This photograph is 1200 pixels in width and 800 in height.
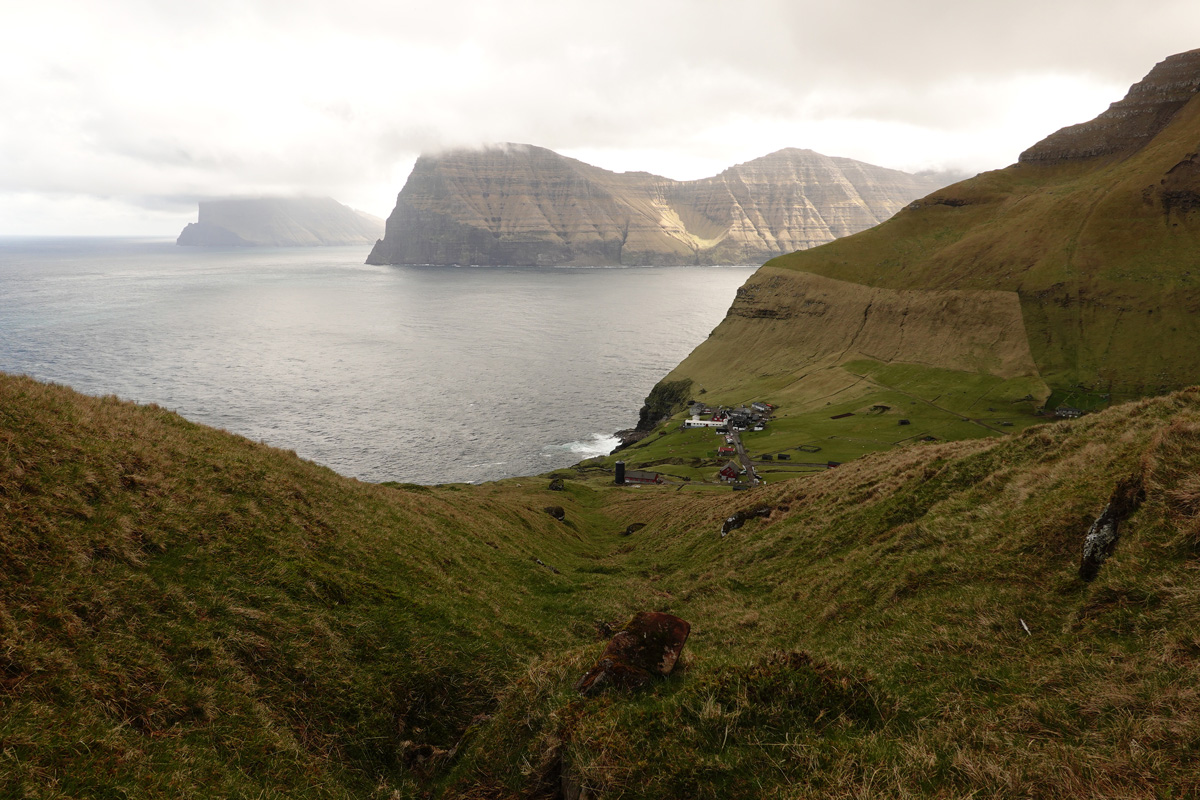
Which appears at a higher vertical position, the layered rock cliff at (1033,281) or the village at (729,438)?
the layered rock cliff at (1033,281)

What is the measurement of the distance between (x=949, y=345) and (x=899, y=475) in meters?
120

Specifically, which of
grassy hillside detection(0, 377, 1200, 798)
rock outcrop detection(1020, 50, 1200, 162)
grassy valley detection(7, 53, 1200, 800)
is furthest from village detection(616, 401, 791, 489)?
rock outcrop detection(1020, 50, 1200, 162)

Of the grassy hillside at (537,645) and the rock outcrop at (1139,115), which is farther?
the rock outcrop at (1139,115)

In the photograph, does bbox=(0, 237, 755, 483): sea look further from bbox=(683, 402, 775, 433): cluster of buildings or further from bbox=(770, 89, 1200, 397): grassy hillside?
bbox=(770, 89, 1200, 397): grassy hillside

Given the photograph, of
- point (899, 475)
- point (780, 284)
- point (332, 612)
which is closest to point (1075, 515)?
point (899, 475)

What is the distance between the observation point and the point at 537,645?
58.1 ft

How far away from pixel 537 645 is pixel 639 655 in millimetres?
7750

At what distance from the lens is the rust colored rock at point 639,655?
10.6m

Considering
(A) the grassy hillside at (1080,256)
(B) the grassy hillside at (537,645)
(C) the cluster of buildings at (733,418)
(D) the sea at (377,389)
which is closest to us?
(B) the grassy hillside at (537,645)

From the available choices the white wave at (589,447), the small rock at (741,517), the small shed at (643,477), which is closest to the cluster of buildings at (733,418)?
the white wave at (589,447)

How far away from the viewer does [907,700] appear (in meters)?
9.82

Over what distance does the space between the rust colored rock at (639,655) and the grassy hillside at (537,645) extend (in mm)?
459

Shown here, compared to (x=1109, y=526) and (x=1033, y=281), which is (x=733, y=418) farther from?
(x=1109, y=526)

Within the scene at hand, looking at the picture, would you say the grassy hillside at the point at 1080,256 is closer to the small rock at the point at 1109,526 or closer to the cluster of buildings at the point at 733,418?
the cluster of buildings at the point at 733,418
